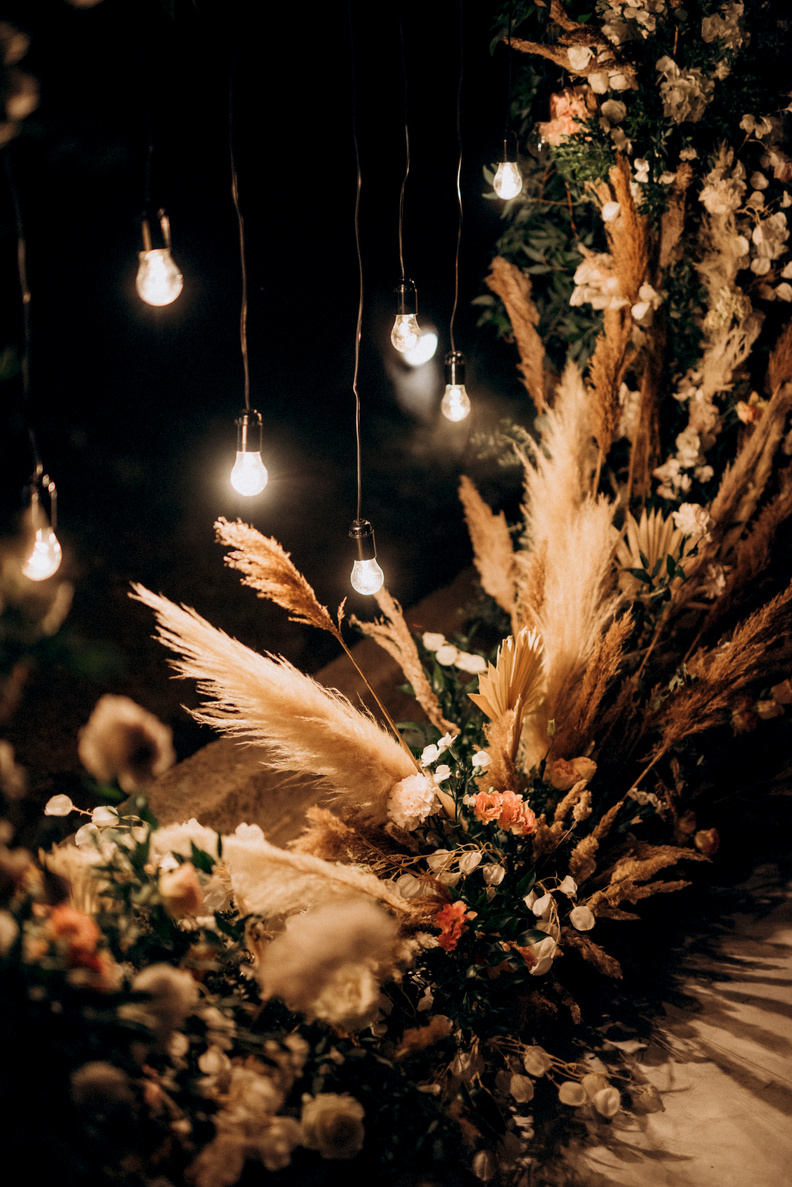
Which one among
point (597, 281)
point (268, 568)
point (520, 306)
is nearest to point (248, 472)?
point (268, 568)

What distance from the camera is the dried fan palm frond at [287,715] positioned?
0.98 meters

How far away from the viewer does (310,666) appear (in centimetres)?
238

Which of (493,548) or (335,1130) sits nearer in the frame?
(335,1130)

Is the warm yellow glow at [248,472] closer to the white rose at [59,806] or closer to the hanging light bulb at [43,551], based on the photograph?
the hanging light bulb at [43,551]

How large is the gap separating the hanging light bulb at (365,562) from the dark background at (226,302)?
0.67 meters

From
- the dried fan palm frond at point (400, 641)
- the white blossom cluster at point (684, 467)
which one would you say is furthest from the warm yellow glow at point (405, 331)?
the white blossom cluster at point (684, 467)

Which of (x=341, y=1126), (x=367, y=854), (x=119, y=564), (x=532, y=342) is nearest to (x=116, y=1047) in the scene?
(x=341, y=1126)

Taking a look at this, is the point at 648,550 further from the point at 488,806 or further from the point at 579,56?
the point at 579,56

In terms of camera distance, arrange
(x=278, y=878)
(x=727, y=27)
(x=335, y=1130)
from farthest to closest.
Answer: (x=727, y=27) < (x=278, y=878) < (x=335, y=1130)

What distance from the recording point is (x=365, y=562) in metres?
1.24

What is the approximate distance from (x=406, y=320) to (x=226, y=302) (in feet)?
2.76

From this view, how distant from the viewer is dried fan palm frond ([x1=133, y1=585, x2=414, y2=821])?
98cm

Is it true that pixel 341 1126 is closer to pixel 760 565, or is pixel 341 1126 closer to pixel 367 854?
pixel 367 854

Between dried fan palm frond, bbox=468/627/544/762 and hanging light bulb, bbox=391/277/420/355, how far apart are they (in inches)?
23.5
